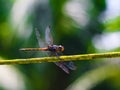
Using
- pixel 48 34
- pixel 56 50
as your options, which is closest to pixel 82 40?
pixel 48 34

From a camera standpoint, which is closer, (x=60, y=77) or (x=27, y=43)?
(x=27, y=43)

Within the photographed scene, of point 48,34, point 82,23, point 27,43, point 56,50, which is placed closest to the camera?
point 56,50

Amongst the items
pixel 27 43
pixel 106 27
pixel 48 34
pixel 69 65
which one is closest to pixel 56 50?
pixel 69 65

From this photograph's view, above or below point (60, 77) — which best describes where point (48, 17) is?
above

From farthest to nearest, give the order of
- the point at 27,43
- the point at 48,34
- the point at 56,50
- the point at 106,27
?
the point at 106,27 < the point at 27,43 < the point at 48,34 < the point at 56,50

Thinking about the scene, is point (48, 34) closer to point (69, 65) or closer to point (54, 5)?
point (69, 65)

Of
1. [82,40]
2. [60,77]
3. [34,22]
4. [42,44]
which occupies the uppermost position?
[42,44]

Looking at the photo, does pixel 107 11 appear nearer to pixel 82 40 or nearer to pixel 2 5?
pixel 82 40
